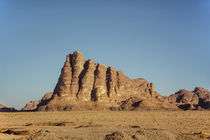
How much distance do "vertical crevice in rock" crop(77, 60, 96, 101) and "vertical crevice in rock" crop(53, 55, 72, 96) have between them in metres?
Result: 5.36

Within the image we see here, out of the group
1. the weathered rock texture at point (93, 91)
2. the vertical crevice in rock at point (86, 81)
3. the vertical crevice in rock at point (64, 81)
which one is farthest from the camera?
the vertical crevice in rock at point (86, 81)

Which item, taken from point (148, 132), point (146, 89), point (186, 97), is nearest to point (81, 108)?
point (146, 89)

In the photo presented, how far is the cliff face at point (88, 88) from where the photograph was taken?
3848 inches

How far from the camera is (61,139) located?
48.5 feet

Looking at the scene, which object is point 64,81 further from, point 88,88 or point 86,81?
point 88,88

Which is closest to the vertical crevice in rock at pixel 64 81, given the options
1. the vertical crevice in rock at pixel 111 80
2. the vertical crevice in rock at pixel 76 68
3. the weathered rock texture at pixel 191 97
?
the vertical crevice in rock at pixel 76 68

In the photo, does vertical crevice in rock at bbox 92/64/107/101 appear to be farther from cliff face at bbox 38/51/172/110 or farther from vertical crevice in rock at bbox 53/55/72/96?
vertical crevice in rock at bbox 53/55/72/96

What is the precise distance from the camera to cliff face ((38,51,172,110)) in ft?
321

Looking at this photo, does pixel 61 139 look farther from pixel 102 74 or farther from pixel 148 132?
pixel 102 74

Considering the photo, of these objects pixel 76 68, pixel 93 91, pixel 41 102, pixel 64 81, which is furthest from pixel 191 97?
pixel 41 102

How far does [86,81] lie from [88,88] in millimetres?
3308

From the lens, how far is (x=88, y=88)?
105938mm

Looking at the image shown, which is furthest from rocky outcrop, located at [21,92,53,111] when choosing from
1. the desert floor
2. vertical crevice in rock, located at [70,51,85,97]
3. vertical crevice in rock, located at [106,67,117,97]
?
the desert floor

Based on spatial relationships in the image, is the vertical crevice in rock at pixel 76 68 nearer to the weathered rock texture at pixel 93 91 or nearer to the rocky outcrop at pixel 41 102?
the weathered rock texture at pixel 93 91
